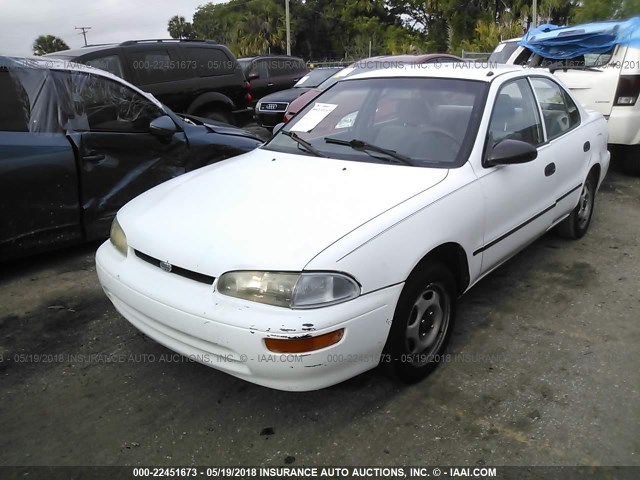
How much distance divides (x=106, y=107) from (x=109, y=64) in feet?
11.3

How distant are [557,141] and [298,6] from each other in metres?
56.0

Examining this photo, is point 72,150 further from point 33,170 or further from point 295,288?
point 295,288

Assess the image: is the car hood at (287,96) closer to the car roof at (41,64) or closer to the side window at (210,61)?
the side window at (210,61)

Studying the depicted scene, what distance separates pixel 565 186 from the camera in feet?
13.4

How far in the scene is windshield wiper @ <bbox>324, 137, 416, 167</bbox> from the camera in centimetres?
313

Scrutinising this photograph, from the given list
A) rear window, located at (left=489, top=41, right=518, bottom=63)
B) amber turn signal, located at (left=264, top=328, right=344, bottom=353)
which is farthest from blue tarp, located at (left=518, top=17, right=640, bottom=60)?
amber turn signal, located at (left=264, top=328, right=344, bottom=353)

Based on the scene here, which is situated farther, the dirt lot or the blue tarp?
the blue tarp

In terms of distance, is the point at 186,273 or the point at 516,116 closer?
the point at 186,273

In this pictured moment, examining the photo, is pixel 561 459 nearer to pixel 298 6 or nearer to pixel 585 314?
pixel 585 314

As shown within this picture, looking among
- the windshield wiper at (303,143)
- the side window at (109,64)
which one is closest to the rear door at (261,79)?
the side window at (109,64)

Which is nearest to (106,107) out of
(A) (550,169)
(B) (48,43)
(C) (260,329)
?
(C) (260,329)

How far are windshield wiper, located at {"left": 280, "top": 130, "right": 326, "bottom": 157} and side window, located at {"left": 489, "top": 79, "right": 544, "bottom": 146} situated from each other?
105 cm

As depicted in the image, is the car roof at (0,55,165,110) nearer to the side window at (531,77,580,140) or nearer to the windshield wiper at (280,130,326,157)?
the windshield wiper at (280,130,326,157)

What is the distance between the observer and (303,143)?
3.61 metres
